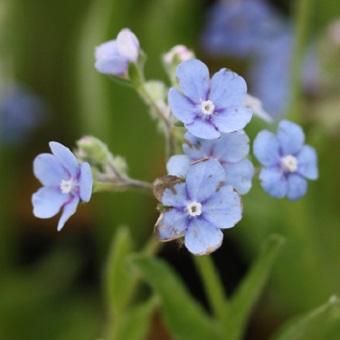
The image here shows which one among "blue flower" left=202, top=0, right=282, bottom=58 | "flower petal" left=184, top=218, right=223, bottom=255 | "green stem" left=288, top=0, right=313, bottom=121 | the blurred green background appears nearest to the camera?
"flower petal" left=184, top=218, right=223, bottom=255

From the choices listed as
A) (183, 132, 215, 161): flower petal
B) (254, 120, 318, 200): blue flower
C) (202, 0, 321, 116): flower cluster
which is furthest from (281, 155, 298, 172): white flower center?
(202, 0, 321, 116): flower cluster

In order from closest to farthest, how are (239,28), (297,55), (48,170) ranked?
(48,170) → (297,55) → (239,28)

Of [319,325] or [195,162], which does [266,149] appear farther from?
[319,325]

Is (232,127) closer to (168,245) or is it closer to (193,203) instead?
(193,203)

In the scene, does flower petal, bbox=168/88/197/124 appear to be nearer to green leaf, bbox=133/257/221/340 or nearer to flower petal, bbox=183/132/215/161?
flower petal, bbox=183/132/215/161

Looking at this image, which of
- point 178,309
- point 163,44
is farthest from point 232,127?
point 163,44

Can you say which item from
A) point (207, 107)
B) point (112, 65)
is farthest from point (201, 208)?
point (112, 65)

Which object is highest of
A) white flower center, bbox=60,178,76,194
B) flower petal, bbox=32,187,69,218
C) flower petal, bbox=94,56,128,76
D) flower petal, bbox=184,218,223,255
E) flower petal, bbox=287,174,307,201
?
flower petal, bbox=94,56,128,76

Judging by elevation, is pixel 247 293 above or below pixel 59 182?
below

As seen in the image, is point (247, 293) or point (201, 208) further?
point (247, 293)
